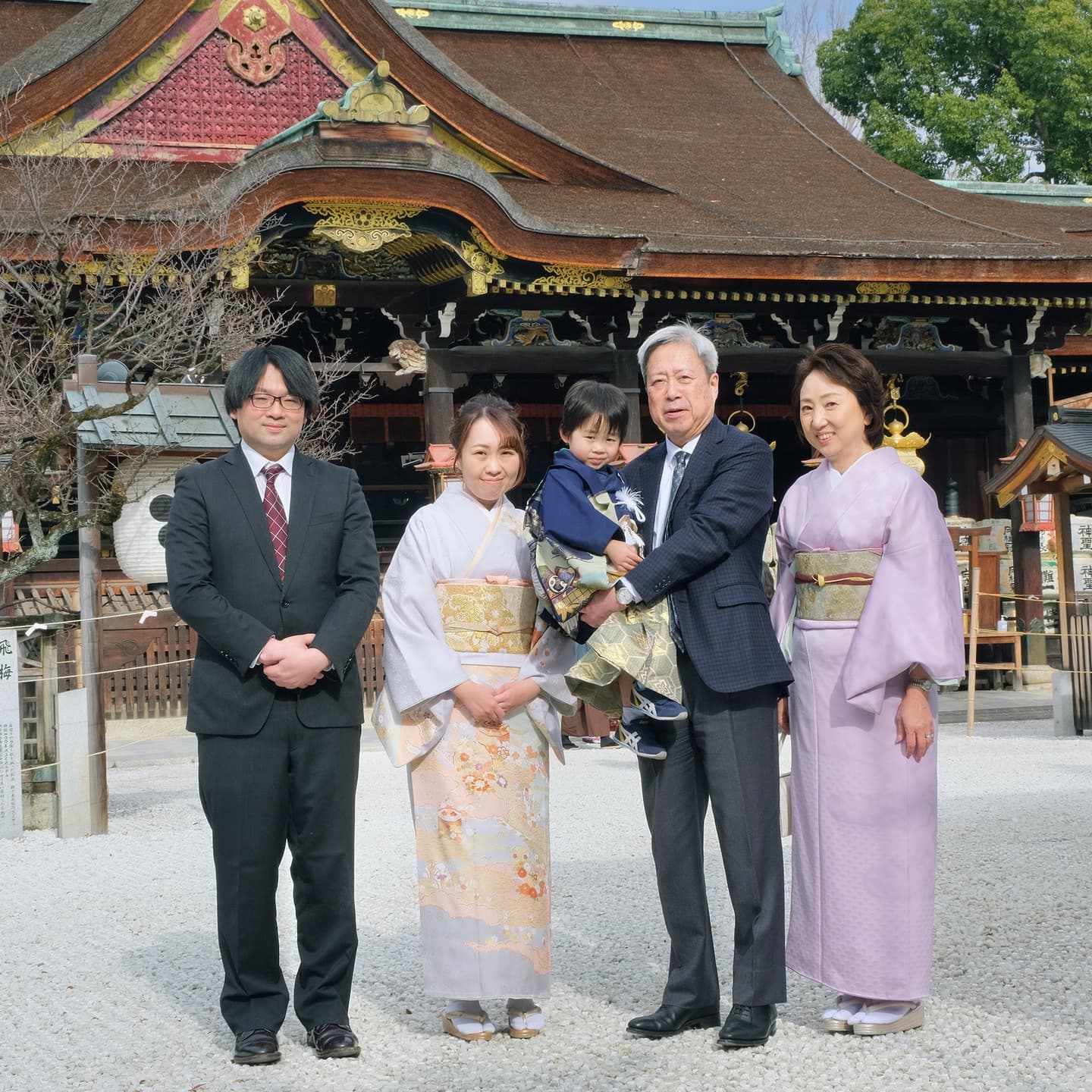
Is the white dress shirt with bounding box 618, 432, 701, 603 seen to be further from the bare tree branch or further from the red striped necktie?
the bare tree branch

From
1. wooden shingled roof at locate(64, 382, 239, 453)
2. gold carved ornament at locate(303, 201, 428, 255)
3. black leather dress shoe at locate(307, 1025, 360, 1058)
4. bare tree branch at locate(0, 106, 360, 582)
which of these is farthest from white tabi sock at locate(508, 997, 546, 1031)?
gold carved ornament at locate(303, 201, 428, 255)

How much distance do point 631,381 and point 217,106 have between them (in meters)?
3.76

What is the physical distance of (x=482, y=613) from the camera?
372cm

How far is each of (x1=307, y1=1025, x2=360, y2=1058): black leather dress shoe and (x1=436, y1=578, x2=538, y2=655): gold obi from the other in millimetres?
968

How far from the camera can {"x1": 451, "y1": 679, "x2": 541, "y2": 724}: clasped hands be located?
11.9ft

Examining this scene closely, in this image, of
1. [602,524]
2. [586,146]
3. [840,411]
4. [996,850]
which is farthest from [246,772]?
[586,146]

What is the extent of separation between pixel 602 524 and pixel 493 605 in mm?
391

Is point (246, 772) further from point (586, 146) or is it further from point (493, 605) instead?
point (586, 146)

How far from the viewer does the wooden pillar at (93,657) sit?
6629 mm

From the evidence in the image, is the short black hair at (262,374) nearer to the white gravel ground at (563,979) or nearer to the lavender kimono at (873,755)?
the lavender kimono at (873,755)

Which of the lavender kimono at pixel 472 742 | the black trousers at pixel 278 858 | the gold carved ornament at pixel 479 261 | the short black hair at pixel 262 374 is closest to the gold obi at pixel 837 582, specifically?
the lavender kimono at pixel 472 742

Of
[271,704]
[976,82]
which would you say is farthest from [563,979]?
[976,82]

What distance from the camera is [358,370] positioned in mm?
10797

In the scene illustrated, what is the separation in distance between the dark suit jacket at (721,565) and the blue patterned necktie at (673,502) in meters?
0.01
